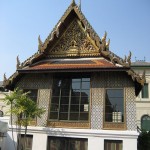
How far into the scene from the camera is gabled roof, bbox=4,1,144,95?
14977 mm

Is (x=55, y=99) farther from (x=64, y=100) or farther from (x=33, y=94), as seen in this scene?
(x=33, y=94)

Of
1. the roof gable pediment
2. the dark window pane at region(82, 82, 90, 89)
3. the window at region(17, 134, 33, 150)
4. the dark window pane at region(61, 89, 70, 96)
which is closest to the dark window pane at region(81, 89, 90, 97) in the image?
the dark window pane at region(82, 82, 90, 89)

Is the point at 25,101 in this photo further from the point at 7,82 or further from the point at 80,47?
the point at 80,47

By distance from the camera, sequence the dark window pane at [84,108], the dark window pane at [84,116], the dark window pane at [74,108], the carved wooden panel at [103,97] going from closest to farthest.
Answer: the carved wooden panel at [103,97]
the dark window pane at [84,116]
the dark window pane at [84,108]
the dark window pane at [74,108]

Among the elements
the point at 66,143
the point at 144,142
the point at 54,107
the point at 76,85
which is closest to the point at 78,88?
the point at 76,85

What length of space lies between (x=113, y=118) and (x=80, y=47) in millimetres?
4578

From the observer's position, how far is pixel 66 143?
14.1 meters

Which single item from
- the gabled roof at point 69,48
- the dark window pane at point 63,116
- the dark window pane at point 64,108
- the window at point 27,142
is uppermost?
the gabled roof at point 69,48

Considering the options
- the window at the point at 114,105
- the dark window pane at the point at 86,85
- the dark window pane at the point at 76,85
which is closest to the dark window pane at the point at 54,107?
the dark window pane at the point at 76,85

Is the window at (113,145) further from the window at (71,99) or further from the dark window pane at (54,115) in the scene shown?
the dark window pane at (54,115)

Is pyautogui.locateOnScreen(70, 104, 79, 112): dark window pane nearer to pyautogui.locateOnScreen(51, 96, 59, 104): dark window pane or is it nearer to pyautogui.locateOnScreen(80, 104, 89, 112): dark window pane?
pyautogui.locateOnScreen(80, 104, 89, 112): dark window pane

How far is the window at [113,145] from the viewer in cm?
1324

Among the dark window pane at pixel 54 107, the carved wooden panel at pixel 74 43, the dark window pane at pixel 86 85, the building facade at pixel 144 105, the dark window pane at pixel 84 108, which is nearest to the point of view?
the dark window pane at pixel 84 108

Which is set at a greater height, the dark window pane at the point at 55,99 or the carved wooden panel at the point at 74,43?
Answer: the carved wooden panel at the point at 74,43
